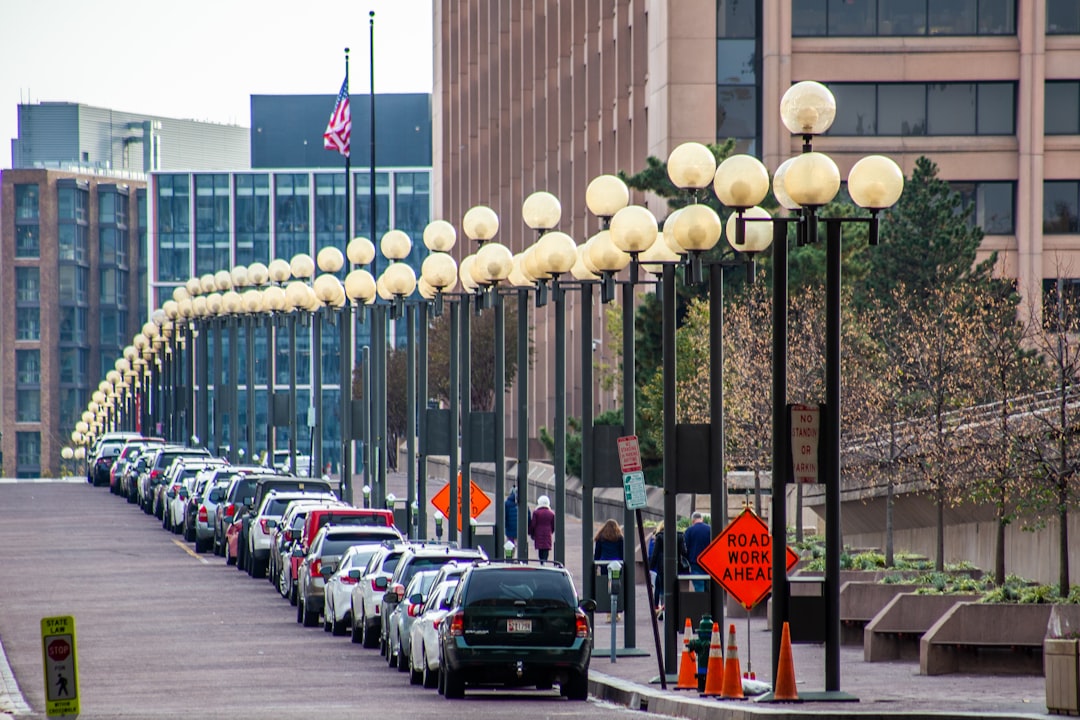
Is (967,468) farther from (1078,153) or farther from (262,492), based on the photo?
(1078,153)

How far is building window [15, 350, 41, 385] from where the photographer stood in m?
192

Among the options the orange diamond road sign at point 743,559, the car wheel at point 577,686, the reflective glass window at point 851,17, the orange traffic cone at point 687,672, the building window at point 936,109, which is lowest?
the car wheel at point 577,686

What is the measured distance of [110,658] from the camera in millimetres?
26031

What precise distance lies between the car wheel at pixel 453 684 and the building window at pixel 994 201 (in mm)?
49197

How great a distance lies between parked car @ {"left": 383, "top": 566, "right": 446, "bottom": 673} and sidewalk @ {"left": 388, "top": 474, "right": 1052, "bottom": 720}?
6.76 ft

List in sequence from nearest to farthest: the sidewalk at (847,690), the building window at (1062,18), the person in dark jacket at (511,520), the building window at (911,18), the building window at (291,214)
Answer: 1. the sidewalk at (847,690)
2. the person in dark jacket at (511,520)
3. the building window at (911,18)
4. the building window at (1062,18)
5. the building window at (291,214)

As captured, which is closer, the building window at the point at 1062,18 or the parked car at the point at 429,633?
the parked car at the point at 429,633

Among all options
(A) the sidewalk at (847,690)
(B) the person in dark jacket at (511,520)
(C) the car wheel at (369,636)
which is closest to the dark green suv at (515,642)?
(A) the sidewalk at (847,690)

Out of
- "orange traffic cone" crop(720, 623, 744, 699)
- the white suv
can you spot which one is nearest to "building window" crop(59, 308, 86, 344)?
the white suv

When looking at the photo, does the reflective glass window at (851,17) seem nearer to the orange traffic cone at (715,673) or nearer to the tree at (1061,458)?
the tree at (1061,458)

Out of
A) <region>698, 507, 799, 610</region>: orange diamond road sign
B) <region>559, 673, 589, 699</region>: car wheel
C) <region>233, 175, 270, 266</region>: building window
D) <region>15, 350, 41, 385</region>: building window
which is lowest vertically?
<region>559, 673, 589, 699</region>: car wheel

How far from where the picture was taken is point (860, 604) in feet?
88.0

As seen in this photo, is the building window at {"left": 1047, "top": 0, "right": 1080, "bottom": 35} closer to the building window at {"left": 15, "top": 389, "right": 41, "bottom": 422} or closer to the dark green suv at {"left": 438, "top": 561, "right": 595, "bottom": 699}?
the dark green suv at {"left": 438, "top": 561, "right": 595, "bottom": 699}

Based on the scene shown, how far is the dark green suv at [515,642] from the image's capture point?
21.2 meters
